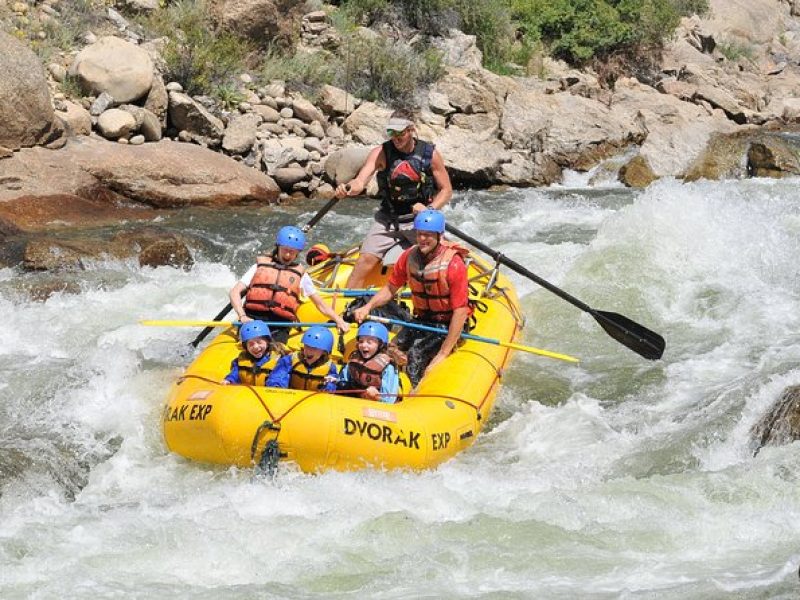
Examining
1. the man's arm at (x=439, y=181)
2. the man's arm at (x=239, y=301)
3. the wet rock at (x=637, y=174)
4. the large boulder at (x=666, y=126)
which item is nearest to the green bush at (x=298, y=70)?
the wet rock at (x=637, y=174)

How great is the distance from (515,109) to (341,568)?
456 inches

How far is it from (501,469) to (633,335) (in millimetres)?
2115

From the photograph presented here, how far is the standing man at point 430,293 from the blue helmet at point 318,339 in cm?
54

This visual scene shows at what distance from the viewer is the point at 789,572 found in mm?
4375

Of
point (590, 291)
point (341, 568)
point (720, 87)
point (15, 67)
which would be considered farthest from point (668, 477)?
point (720, 87)

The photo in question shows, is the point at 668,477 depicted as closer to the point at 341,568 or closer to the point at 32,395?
the point at 341,568

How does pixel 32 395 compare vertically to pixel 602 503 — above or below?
below

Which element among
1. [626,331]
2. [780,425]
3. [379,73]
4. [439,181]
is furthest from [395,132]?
[379,73]

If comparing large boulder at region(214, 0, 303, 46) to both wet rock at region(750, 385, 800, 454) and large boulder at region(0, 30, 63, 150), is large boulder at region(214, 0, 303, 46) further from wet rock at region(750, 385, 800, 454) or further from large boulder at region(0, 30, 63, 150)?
wet rock at region(750, 385, 800, 454)

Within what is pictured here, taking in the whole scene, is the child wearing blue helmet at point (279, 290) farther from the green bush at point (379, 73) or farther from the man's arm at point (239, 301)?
the green bush at point (379, 73)

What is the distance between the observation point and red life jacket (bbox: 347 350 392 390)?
611 cm

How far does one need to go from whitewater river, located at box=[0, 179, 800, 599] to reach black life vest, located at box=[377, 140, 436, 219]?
1.40 meters

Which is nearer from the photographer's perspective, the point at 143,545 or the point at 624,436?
the point at 143,545

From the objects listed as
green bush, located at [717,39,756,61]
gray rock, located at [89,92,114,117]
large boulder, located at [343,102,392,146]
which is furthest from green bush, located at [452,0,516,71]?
gray rock, located at [89,92,114,117]
